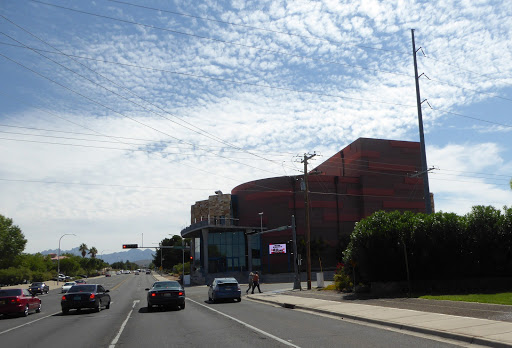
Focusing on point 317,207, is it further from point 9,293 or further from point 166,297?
point 9,293

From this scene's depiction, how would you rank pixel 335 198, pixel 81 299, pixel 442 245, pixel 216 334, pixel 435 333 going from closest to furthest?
pixel 435 333 < pixel 216 334 < pixel 81 299 < pixel 442 245 < pixel 335 198

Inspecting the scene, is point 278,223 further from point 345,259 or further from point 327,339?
point 327,339

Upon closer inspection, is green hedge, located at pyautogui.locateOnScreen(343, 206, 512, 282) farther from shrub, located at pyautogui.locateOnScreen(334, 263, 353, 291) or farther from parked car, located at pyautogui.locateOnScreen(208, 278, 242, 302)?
parked car, located at pyautogui.locateOnScreen(208, 278, 242, 302)

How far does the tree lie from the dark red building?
38.3 m

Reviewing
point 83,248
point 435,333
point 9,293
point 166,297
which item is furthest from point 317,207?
point 83,248

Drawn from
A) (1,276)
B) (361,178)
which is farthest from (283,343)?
(1,276)

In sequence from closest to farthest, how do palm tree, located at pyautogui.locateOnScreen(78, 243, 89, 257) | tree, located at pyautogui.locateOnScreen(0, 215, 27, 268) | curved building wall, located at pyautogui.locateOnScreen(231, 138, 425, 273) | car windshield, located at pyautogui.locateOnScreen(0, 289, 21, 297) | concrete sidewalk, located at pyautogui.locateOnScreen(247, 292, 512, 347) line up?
concrete sidewalk, located at pyautogui.locateOnScreen(247, 292, 512, 347) → car windshield, located at pyautogui.locateOnScreen(0, 289, 21, 297) → curved building wall, located at pyautogui.locateOnScreen(231, 138, 425, 273) → tree, located at pyautogui.locateOnScreen(0, 215, 27, 268) → palm tree, located at pyautogui.locateOnScreen(78, 243, 89, 257)

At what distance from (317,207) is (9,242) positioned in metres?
62.2

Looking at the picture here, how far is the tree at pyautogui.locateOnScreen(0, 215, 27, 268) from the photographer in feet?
287

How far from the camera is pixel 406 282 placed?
24.2m

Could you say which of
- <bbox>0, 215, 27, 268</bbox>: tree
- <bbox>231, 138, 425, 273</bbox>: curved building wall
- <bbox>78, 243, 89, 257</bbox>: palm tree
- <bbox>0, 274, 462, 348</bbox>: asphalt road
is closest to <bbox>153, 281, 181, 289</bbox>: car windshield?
<bbox>0, 274, 462, 348</bbox>: asphalt road

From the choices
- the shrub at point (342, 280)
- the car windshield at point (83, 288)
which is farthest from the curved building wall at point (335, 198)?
the car windshield at point (83, 288)

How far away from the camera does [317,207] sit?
78062 mm

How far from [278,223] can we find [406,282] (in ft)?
177
